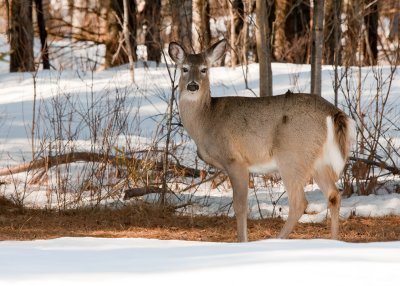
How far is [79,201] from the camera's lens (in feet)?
34.3

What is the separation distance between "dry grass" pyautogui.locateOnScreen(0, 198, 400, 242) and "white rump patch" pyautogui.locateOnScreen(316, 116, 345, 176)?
0.72m


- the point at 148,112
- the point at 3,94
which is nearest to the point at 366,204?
the point at 148,112

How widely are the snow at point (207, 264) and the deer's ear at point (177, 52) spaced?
3.63 metres

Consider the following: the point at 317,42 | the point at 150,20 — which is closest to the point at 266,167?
the point at 317,42

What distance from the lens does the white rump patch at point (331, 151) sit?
8266 mm

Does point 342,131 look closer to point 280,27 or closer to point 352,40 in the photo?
point 352,40

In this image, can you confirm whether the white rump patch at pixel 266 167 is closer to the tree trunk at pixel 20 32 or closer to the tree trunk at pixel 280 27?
the tree trunk at pixel 20 32

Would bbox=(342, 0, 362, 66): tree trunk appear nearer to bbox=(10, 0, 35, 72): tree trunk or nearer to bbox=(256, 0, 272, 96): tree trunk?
bbox=(256, 0, 272, 96): tree trunk

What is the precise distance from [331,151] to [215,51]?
1.63 meters

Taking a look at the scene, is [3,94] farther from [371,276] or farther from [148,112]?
[371,276]

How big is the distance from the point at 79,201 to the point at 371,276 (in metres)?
6.41

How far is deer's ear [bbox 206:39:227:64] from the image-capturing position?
361 inches

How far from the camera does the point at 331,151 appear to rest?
8281 millimetres

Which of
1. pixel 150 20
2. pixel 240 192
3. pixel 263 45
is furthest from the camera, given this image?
pixel 150 20
